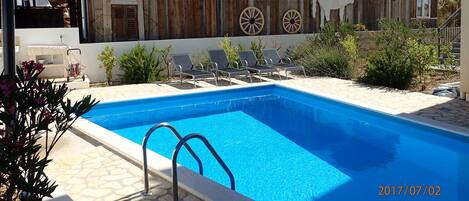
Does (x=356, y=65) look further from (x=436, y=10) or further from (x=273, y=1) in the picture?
(x=436, y=10)

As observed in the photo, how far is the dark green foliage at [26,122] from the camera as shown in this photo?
2600mm

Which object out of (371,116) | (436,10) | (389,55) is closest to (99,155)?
(371,116)

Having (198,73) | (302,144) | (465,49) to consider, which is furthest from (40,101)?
(198,73)

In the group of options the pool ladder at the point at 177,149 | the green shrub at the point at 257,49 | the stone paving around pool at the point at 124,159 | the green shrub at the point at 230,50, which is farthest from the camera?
the green shrub at the point at 257,49

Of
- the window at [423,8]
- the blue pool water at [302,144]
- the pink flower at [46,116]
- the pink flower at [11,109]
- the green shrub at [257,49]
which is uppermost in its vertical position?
the window at [423,8]

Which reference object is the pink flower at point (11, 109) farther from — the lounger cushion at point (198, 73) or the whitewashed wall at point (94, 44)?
the lounger cushion at point (198, 73)

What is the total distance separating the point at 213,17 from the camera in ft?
52.5

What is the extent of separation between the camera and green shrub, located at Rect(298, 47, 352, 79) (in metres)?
13.6

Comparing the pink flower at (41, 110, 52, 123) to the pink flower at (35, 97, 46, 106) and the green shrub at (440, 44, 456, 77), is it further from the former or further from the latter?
the green shrub at (440, 44, 456, 77)

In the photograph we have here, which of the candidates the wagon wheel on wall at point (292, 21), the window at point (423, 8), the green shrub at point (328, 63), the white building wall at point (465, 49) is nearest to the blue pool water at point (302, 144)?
the white building wall at point (465, 49)

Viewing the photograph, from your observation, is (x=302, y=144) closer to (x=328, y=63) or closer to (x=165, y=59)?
(x=328, y=63)

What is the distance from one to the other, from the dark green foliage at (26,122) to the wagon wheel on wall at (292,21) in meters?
15.2

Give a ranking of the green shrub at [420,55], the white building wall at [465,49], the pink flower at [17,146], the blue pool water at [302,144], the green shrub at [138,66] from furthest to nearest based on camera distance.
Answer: the green shrub at [138,66]
the green shrub at [420,55]
the white building wall at [465,49]
the blue pool water at [302,144]
the pink flower at [17,146]

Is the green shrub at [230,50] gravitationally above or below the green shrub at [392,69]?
above
